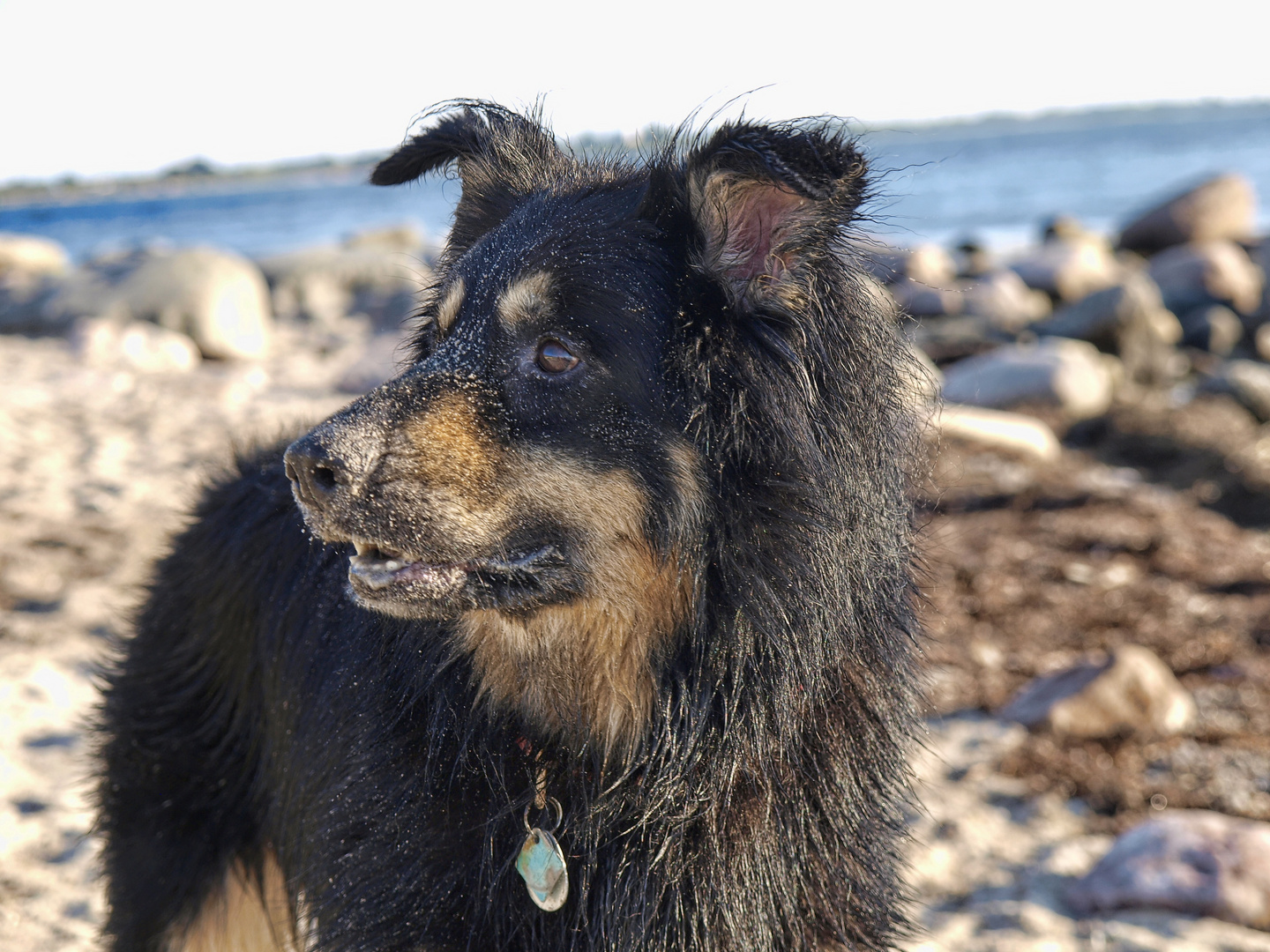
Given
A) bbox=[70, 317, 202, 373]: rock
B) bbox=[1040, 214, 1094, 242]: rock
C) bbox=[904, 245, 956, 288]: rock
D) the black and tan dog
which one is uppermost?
the black and tan dog

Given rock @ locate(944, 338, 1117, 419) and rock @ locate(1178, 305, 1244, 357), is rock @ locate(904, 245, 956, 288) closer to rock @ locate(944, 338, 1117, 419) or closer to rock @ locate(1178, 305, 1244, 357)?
rock @ locate(1178, 305, 1244, 357)

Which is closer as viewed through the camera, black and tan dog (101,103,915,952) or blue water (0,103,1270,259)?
black and tan dog (101,103,915,952)

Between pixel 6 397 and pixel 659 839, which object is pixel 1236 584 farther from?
pixel 6 397

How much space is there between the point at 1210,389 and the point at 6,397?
11804 millimetres

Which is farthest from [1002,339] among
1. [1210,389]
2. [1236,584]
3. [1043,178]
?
[1043,178]

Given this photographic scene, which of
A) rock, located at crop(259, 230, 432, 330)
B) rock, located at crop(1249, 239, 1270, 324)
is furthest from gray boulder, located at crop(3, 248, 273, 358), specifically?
rock, located at crop(1249, 239, 1270, 324)

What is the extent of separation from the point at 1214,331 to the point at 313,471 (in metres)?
14.7

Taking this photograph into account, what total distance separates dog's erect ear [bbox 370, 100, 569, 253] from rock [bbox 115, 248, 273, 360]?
38.1ft

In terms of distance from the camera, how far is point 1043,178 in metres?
48.1

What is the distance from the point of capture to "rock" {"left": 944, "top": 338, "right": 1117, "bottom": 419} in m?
10.4

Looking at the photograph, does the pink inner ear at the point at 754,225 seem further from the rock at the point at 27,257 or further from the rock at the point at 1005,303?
the rock at the point at 27,257

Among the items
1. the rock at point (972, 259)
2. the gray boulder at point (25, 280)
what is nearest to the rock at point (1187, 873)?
the gray boulder at point (25, 280)

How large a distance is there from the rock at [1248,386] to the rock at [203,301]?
11.7 meters

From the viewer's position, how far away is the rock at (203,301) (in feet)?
45.2
